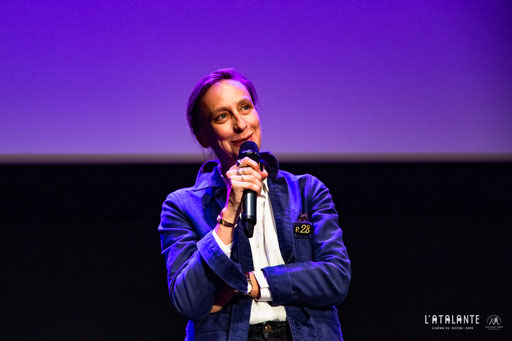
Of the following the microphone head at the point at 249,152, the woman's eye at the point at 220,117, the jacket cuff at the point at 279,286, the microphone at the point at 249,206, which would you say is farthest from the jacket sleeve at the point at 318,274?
the woman's eye at the point at 220,117

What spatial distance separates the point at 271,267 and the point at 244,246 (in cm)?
12

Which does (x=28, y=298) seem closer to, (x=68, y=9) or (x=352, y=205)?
(x=68, y=9)

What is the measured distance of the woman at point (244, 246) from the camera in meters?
1.21

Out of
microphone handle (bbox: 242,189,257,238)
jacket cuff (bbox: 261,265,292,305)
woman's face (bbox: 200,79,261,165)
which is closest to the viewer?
microphone handle (bbox: 242,189,257,238)

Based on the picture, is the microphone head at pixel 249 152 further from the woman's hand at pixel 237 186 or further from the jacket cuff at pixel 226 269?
the jacket cuff at pixel 226 269

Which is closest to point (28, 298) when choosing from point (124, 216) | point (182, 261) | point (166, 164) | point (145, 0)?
point (124, 216)

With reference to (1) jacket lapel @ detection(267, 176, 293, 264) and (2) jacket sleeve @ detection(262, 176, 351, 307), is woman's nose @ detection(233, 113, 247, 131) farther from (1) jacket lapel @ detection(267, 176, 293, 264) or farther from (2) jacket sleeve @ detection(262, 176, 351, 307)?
(2) jacket sleeve @ detection(262, 176, 351, 307)

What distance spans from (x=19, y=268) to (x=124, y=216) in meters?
0.62

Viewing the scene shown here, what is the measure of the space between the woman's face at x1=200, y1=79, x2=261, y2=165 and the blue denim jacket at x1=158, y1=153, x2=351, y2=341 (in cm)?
10

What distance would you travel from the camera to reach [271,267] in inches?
48.9

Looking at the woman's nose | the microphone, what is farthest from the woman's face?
the microphone

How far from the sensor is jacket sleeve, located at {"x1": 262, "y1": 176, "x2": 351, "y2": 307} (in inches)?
47.6

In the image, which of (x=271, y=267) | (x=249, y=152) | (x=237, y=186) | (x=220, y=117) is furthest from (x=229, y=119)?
(x=271, y=267)

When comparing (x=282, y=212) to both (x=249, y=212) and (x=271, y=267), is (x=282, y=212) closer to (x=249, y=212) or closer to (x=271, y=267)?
(x=271, y=267)
